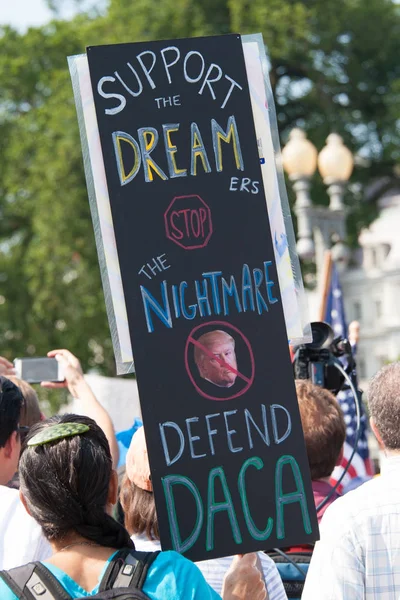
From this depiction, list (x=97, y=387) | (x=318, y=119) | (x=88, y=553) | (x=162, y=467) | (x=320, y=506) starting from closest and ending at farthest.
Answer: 1. (x=88, y=553)
2. (x=162, y=467)
3. (x=320, y=506)
4. (x=97, y=387)
5. (x=318, y=119)

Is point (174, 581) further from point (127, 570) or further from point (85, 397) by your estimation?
point (85, 397)

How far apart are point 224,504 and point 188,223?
729mm

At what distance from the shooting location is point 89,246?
20.8 m

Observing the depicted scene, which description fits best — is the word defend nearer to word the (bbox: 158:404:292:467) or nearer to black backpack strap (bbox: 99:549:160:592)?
word the (bbox: 158:404:292:467)

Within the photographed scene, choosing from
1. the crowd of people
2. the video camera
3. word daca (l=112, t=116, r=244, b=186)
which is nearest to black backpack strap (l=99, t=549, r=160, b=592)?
the crowd of people

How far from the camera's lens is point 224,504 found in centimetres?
256

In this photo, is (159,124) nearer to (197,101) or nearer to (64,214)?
(197,101)

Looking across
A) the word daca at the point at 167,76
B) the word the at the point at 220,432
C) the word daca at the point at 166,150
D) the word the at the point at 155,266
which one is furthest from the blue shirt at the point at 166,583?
the word daca at the point at 167,76

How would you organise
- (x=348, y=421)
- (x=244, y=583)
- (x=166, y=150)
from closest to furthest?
(x=244, y=583) < (x=166, y=150) < (x=348, y=421)

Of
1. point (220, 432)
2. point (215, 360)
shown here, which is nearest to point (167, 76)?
point (215, 360)

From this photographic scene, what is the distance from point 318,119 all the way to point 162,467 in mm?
20108

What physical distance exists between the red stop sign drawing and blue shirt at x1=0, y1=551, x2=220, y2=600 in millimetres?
843

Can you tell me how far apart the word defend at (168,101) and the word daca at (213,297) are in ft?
1.54

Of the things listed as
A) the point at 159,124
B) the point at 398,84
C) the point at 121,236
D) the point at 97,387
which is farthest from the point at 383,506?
the point at 398,84
